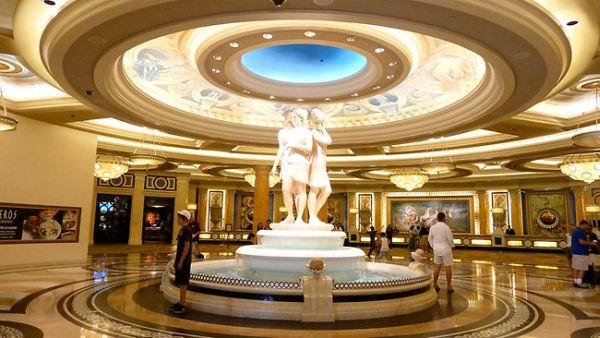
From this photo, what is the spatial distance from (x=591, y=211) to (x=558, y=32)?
16360 mm

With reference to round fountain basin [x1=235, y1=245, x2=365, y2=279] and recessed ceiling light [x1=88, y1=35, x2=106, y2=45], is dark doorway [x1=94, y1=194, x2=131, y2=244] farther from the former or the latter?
recessed ceiling light [x1=88, y1=35, x2=106, y2=45]

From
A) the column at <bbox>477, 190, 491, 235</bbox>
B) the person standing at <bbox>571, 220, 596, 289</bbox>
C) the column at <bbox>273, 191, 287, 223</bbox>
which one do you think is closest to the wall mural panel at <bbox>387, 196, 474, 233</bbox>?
the column at <bbox>477, 190, 491, 235</bbox>

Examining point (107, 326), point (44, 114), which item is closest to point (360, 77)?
point (107, 326)

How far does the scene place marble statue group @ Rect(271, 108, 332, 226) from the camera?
7.14m

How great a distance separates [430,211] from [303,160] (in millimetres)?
18006

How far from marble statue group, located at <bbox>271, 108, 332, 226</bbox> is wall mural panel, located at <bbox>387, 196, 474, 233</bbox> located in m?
16.7

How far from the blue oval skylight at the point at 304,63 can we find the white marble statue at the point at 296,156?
51.4 inches

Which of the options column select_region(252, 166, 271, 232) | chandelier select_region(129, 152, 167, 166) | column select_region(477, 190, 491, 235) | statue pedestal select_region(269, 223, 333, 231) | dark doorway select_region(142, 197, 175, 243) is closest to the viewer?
statue pedestal select_region(269, 223, 333, 231)

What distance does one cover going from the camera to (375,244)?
48.4ft

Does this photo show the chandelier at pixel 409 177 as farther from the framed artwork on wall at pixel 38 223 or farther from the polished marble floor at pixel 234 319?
the framed artwork on wall at pixel 38 223

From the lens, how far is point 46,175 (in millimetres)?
10438

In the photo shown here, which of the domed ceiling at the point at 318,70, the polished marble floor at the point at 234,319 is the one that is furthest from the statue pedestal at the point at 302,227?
the domed ceiling at the point at 318,70

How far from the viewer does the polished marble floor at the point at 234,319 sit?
14.1 feet

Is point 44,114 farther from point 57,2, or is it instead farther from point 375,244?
point 375,244
